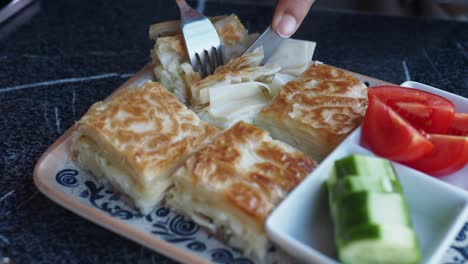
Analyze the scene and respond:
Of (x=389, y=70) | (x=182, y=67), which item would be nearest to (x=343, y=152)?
(x=182, y=67)

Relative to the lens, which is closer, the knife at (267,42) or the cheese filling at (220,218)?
the cheese filling at (220,218)

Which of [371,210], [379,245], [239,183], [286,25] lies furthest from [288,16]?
[379,245]

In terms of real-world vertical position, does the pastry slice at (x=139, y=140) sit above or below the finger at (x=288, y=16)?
below

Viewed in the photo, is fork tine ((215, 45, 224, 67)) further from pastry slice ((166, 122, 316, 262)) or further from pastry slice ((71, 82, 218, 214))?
pastry slice ((166, 122, 316, 262))

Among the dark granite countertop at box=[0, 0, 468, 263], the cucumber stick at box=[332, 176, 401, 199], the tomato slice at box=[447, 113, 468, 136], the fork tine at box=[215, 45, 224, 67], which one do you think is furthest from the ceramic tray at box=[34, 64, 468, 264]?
the fork tine at box=[215, 45, 224, 67]

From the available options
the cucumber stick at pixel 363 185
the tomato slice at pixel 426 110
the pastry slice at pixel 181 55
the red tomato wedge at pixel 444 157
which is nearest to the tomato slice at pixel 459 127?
the tomato slice at pixel 426 110

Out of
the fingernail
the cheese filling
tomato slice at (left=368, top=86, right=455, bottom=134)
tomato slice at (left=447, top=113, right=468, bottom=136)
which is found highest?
the fingernail

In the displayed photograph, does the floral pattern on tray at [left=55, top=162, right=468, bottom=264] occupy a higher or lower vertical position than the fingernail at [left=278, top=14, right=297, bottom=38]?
lower

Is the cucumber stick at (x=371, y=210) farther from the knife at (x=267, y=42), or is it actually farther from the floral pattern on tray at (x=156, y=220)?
the knife at (x=267, y=42)
